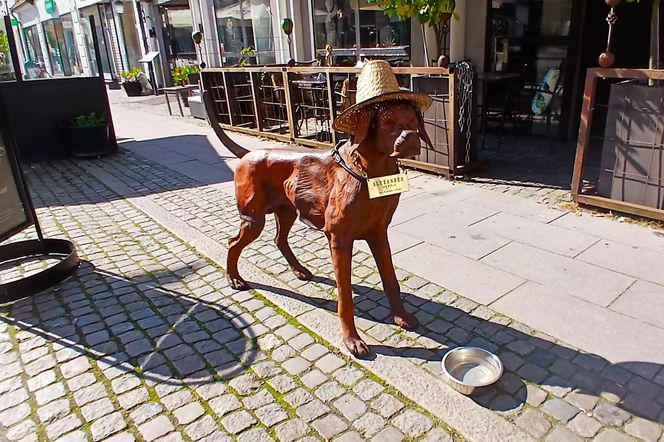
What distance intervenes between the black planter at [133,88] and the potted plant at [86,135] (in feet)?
35.9

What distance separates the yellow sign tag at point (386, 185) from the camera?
248 cm

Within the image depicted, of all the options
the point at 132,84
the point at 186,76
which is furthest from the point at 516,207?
the point at 132,84

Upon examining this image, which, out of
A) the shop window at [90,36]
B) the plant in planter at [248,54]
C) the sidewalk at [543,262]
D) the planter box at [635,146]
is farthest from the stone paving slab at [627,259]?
the shop window at [90,36]

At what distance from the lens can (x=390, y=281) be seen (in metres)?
3.06

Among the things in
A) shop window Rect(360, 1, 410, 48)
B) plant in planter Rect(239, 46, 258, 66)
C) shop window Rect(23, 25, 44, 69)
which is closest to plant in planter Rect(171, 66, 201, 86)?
plant in planter Rect(239, 46, 258, 66)

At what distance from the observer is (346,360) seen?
2822 mm

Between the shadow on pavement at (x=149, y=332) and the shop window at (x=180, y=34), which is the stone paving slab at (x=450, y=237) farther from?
the shop window at (x=180, y=34)

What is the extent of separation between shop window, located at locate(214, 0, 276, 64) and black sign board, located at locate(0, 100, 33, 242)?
1077 centimetres

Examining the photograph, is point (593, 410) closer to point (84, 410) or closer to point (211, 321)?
point (211, 321)

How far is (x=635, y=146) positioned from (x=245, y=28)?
1327 centimetres

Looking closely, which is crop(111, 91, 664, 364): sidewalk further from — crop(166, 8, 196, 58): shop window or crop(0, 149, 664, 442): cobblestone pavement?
crop(166, 8, 196, 58): shop window

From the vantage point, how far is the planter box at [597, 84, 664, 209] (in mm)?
4316

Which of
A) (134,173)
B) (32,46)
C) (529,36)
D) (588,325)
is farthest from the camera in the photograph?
(32,46)

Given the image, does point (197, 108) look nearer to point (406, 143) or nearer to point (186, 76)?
point (186, 76)
